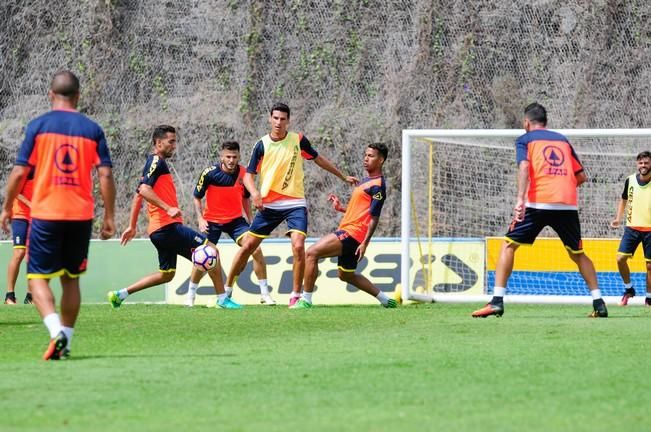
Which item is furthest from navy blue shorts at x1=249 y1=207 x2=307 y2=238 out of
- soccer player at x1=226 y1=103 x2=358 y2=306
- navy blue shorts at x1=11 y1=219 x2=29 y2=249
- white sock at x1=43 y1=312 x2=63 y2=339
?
white sock at x1=43 y1=312 x2=63 y2=339

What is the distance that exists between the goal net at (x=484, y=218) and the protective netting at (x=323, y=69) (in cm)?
258

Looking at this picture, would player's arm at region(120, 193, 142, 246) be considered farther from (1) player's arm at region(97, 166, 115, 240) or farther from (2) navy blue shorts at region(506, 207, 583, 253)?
(1) player's arm at region(97, 166, 115, 240)

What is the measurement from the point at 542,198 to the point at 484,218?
Result: 8.12 metres

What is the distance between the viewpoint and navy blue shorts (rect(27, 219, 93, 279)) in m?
8.03

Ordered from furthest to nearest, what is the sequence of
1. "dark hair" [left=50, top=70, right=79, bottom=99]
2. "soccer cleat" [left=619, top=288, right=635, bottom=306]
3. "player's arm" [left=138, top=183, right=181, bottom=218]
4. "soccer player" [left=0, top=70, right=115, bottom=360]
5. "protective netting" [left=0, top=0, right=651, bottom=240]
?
"protective netting" [left=0, top=0, right=651, bottom=240]
"soccer cleat" [left=619, top=288, right=635, bottom=306]
"player's arm" [left=138, top=183, right=181, bottom=218]
"dark hair" [left=50, top=70, right=79, bottom=99]
"soccer player" [left=0, top=70, right=115, bottom=360]

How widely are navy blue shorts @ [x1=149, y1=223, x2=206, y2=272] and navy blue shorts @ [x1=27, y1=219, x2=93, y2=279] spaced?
596 cm

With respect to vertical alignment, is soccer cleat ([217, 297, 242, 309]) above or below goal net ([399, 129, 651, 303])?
below

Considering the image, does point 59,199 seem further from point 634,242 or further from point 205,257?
point 634,242

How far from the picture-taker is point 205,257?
13.8 metres

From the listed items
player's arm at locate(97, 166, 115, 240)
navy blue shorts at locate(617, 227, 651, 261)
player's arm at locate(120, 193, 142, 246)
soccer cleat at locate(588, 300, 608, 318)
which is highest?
player's arm at locate(97, 166, 115, 240)

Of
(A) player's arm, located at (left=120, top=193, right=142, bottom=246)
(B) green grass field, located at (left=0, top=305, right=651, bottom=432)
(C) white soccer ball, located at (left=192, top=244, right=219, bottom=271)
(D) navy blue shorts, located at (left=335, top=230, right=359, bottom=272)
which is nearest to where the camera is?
(B) green grass field, located at (left=0, top=305, right=651, bottom=432)

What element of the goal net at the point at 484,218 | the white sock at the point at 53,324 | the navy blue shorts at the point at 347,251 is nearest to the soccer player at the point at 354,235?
the navy blue shorts at the point at 347,251

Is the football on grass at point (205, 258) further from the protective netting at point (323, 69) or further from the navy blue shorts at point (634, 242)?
the protective netting at point (323, 69)

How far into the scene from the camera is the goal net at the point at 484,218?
16062mm
